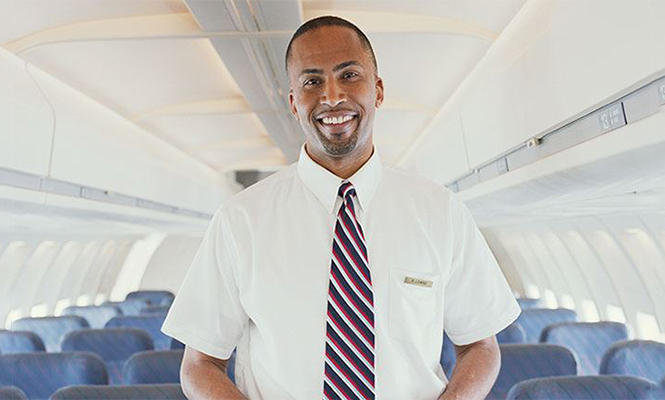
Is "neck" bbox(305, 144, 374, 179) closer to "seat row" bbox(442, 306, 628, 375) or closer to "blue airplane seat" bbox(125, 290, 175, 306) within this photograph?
"seat row" bbox(442, 306, 628, 375)

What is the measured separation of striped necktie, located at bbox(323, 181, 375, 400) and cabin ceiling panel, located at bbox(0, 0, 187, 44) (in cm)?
231

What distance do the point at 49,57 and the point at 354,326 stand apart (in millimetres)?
3407

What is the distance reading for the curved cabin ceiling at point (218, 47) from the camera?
10.4 feet

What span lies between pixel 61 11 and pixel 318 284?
102 inches

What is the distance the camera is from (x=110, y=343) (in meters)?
5.17

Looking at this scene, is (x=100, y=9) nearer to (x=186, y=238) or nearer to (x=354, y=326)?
(x=354, y=326)

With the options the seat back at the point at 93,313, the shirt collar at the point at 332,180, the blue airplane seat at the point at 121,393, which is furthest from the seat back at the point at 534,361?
the seat back at the point at 93,313

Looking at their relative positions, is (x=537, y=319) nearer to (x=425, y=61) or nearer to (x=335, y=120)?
(x=425, y=61)

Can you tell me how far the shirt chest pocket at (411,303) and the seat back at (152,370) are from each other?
274 centimetres

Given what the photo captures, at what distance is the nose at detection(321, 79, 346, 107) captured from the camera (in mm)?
1504

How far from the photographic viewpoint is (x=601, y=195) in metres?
3.31

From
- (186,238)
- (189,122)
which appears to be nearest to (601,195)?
(189,122)

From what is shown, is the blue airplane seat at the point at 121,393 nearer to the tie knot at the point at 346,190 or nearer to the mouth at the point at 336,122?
the tie knot at the point at 346,190

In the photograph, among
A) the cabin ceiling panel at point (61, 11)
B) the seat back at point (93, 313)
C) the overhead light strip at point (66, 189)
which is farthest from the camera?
the seat back at point (93, 313)
